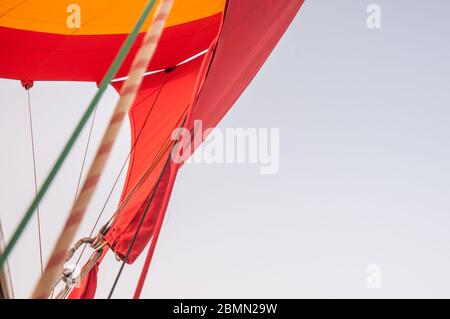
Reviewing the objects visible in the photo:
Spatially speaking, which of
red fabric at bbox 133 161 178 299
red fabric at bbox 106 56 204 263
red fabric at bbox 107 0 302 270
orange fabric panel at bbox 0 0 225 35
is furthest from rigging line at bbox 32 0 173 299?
orange fabric panel at bbox 0 0 225 35

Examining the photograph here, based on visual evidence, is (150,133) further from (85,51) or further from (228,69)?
(228,69)

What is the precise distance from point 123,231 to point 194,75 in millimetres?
1760

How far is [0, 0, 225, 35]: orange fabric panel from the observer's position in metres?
3.95

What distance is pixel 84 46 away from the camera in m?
4.25

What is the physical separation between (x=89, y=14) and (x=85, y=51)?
0.33 metres

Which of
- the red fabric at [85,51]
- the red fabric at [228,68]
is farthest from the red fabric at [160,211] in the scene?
the red fabric at [85,51]

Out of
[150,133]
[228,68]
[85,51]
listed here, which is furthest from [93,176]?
[85,51]

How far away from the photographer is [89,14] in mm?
4195

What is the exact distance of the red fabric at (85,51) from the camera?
4.12 meters

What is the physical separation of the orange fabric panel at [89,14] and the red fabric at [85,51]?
54mm

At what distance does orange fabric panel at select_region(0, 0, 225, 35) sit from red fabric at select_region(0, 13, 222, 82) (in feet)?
0.18
